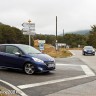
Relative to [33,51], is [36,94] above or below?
below

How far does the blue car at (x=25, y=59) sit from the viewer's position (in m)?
15.7

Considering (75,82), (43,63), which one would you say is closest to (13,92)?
(75,82)

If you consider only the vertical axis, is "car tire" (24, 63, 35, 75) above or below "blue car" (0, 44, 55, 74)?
below

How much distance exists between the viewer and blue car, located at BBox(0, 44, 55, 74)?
15.7 m

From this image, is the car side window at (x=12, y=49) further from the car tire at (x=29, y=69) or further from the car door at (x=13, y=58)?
the car tire at (x=29, y=69)

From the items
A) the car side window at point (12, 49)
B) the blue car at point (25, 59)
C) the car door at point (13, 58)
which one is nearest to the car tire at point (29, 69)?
the blue car at point (25, 59)

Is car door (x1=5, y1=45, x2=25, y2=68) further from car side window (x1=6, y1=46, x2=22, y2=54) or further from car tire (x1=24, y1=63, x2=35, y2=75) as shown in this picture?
car tire (x1=24, y1=63, x2=35, y2=75)

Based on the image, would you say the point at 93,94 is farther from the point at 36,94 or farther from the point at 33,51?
the point at 33,51

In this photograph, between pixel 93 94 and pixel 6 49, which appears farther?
pixel 6 49

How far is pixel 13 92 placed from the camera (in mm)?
10461

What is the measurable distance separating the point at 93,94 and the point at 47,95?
1.41 m

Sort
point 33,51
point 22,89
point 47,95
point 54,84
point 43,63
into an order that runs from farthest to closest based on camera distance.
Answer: point 33,51
point 43,63
point 54,84
point 22,89
point 47,95

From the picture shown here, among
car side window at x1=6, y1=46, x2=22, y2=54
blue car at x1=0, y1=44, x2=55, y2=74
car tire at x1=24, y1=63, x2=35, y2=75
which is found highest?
car side window at x1=6, y1=46, x2=22, y2=54

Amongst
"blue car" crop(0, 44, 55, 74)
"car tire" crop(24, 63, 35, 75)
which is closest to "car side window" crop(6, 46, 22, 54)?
"blue car" crop(0, 44, 55, 74)
